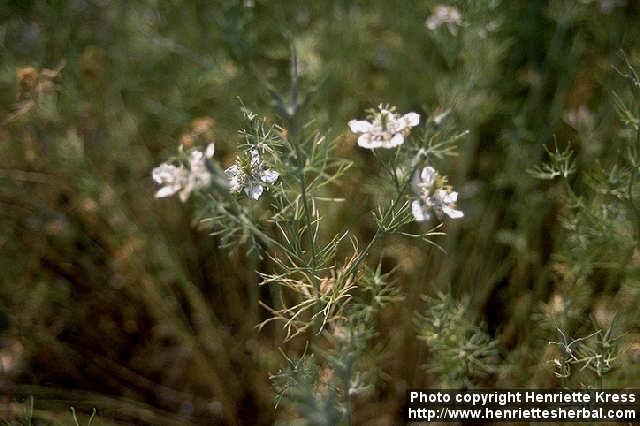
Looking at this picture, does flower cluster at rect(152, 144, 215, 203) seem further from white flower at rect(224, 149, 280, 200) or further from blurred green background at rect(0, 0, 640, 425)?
blurred green background at rect(0, 0, 640, 425)

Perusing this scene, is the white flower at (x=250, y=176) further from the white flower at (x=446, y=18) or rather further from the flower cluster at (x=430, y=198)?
the white flower at (x=446, y=18)

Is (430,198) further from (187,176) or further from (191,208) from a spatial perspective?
(191,208)

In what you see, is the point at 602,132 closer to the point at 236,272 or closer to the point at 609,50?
the point at 609,50

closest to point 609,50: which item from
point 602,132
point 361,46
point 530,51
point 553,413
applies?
point 530,51

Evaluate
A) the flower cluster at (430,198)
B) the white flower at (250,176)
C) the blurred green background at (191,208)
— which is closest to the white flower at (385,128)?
the flower cluster at (430,198)

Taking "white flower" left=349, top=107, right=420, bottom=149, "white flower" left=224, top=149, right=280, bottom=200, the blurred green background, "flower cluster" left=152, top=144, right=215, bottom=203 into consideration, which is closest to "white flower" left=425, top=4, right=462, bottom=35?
the blurred green background

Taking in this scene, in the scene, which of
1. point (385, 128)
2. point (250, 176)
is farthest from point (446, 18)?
point (250, 176)
